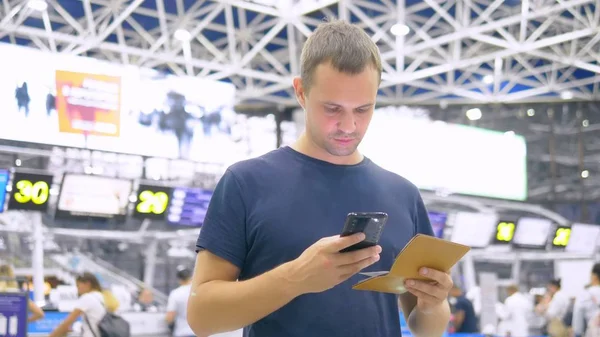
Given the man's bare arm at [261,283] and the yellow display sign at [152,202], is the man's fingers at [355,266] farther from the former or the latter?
the yellow display sign at [152,202]

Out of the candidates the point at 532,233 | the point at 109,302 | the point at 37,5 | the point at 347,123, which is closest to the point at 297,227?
the point at 347,123

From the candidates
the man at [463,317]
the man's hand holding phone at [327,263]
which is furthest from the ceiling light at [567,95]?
the man's hand holding phone at [327,263]

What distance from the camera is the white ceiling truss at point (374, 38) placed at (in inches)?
645

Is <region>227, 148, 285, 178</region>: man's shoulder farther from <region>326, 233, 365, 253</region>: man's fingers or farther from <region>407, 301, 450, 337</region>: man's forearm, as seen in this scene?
<region>407, 301, 450, 337</region>: man's forearm

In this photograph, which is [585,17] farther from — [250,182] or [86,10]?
[250,182]

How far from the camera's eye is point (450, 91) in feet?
65.1

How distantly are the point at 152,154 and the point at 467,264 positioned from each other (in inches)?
366

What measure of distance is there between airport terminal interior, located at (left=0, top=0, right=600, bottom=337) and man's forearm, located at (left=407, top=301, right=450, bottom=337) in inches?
249

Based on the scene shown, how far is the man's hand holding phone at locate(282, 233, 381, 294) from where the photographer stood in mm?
1579

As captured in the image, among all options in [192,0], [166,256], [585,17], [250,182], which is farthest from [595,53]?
[250,182]

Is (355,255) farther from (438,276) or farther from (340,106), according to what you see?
(340,106)

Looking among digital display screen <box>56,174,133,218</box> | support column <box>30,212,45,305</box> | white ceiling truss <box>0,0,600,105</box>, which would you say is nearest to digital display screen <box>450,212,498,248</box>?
white ceiling truss <box>0,0,600,105</box>

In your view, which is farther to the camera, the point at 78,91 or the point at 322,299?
the point at 78,91

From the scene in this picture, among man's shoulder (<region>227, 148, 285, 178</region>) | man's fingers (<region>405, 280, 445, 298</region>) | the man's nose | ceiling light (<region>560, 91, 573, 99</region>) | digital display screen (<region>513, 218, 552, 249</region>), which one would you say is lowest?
digital display screen (<region>513, 218, 552, 249</region>)
